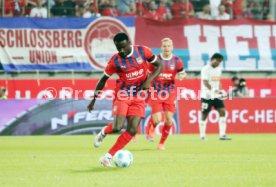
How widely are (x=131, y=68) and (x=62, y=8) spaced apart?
14217 millimetres

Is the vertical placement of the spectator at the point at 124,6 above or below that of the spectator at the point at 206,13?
above

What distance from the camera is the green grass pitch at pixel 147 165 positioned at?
1101 cm

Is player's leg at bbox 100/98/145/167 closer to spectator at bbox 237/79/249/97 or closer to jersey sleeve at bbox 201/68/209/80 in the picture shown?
jersey sleeve at bbox 201/68/209/80

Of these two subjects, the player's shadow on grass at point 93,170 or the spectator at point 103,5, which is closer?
the player's shadow on grass at point 93,170

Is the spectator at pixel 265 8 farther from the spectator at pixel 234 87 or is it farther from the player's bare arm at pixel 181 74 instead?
the player's bare arm at pixel 181 74

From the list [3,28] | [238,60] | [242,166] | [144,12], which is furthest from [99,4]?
[242,166]

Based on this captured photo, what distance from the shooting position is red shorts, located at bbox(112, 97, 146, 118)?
13.5 metres

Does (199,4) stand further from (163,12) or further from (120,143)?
(120,143)

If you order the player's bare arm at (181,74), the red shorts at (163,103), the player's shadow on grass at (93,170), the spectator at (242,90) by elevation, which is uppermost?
the player's bare arm at (181,74)

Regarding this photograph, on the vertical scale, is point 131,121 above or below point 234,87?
above

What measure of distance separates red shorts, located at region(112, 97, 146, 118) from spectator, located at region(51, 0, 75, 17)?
47.1 feet

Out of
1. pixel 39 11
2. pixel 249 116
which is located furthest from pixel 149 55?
pixel 39 11

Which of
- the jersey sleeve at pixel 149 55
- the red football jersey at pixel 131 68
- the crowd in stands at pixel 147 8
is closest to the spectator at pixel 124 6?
the crowd in stands at pixel 147 8

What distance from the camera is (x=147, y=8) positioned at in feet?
93.0
